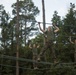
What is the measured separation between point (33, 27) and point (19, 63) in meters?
7.16

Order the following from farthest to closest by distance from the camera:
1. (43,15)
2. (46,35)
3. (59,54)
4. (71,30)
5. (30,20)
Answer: (30,20) < (71,30) < (59,54) < (43,15) < (46,35)

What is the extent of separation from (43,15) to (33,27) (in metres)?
8.50

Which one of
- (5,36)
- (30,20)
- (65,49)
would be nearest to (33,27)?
(30,20)

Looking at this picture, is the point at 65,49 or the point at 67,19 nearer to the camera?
the point at 65,49

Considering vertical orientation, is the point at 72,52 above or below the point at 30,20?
below

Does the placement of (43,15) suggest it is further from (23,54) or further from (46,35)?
(46,35)

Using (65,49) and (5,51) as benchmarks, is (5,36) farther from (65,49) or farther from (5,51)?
(65,49)

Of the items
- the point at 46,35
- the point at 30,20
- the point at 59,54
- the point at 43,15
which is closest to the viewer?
the point at 46,35

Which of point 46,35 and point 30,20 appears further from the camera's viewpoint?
point 30,20

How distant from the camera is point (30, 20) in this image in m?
30.9

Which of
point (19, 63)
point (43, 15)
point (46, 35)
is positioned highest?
point (43, 15)

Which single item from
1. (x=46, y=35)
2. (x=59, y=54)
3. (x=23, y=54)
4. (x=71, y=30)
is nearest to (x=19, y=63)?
(x=23, y=54)

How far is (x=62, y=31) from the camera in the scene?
25719mm

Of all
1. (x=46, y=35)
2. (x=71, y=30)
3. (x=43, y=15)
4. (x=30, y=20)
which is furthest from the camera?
(x=30, y=20)
